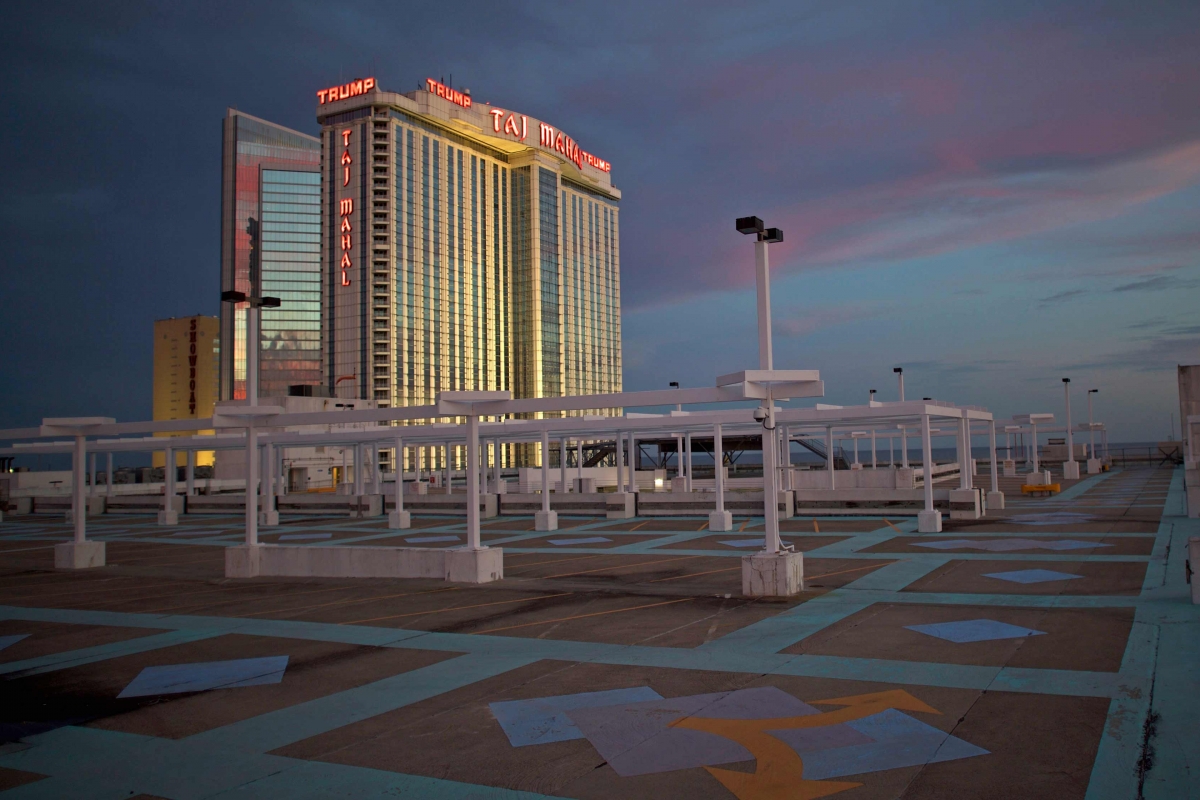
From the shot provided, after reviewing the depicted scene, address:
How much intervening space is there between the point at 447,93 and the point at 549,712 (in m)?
126

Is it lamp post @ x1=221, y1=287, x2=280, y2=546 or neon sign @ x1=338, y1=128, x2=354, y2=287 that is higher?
neon sign @ x1=338, y1=128, x2=354, y2=287

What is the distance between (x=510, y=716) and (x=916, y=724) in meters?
3.63

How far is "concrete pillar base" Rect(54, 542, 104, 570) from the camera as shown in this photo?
2214cm

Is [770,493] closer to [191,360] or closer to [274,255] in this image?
[274,255]

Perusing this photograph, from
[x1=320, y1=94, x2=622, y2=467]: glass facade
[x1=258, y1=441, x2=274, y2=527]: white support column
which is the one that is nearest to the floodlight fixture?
[x1=258, y1=441, x2=274, y2=527]: white support column

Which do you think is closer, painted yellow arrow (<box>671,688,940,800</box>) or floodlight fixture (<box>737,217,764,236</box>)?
painted yellow arrow (<box>671,688,940,800</box>)

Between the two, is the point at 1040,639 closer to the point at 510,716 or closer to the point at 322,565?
the point at 510,716

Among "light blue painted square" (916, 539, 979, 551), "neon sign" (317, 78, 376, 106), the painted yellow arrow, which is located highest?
"neon sign" (317, 78, 376, 106)

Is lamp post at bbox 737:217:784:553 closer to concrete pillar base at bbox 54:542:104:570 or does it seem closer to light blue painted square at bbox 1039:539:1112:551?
light blue painted square at bbox 1039:539:1112:551

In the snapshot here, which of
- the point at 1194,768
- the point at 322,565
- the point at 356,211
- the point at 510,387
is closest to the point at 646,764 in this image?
the point at 1194,768

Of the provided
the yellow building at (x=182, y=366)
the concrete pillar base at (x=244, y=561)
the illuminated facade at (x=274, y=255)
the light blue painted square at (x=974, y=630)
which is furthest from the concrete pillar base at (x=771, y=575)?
the yellow building at (x=182, y=366)

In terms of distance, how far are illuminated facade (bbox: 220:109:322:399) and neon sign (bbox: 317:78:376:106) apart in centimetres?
4146

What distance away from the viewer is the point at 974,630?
10.9 meters

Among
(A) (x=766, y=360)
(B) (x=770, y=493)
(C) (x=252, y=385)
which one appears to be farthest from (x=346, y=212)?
(B) (x=770, y=493)
